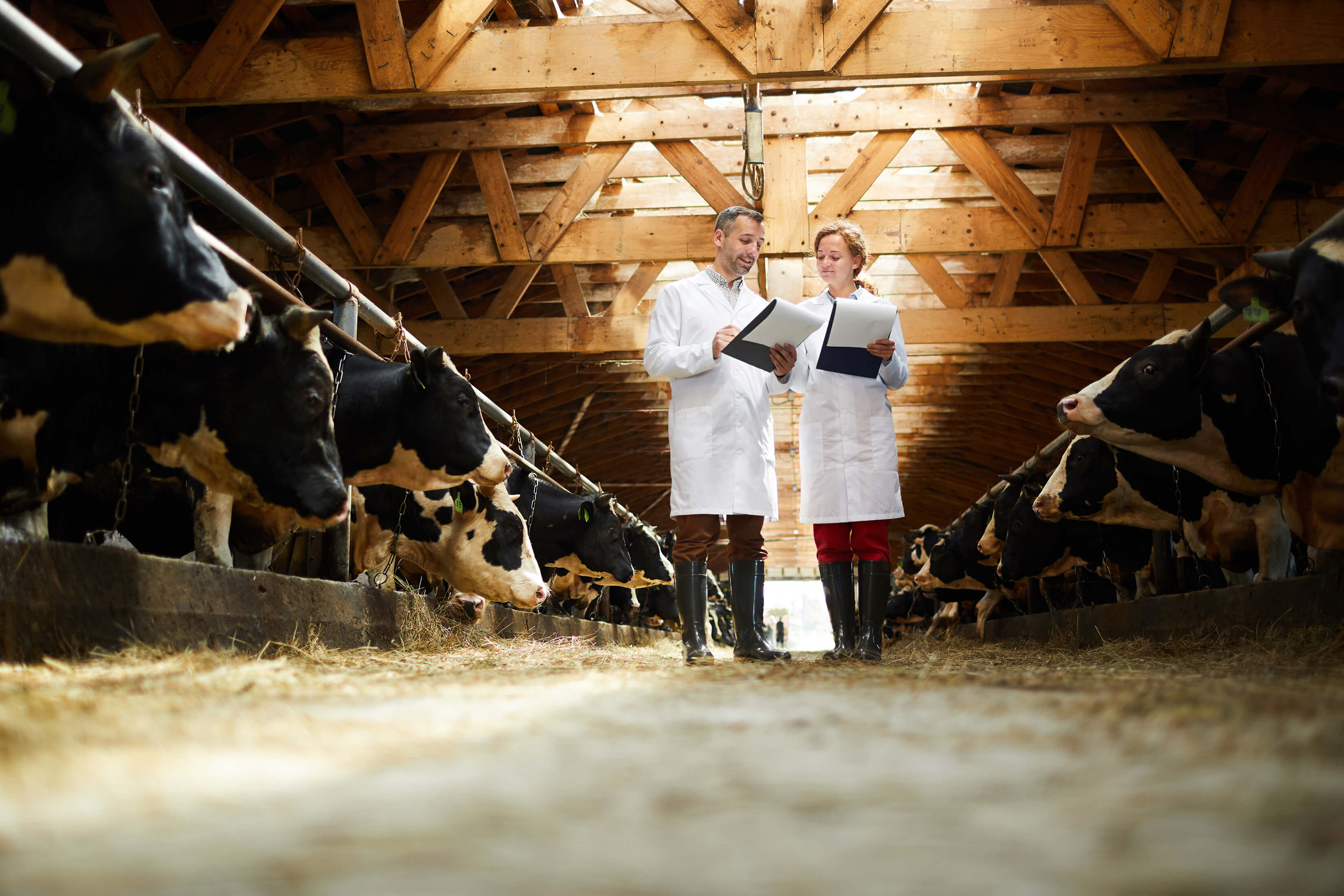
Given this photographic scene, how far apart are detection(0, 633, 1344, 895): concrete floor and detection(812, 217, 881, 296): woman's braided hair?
3139 mm

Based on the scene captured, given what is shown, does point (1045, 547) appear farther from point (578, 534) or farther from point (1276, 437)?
point (1276, 437)

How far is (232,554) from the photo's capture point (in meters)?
4.16

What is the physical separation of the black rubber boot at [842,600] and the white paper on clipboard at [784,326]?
1.05m

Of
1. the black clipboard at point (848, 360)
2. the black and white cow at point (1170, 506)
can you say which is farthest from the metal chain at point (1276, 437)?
the black clipboard at point (848, 360)

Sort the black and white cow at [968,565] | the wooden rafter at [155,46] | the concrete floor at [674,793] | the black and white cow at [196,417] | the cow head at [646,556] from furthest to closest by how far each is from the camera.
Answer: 1. the cow head at [646,556]
2. the black and white cow at [968,565]
3. the wooden rafter at [155,46]
4. the black and white cow at [196,417]
5. the concrete floor at [674,793]

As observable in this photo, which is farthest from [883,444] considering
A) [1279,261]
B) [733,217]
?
[1279,261]

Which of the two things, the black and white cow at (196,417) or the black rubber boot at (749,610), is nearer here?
the black and white cow at (196,417)

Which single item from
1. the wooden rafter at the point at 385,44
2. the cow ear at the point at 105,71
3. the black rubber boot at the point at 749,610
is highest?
the wooden rafter at the point at 385,44

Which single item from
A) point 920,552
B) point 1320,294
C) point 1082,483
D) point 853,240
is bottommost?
point 920,552

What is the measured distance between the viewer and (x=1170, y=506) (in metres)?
5.47

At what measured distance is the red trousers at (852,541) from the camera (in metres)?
4.39

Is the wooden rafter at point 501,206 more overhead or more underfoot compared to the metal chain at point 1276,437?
more overhead

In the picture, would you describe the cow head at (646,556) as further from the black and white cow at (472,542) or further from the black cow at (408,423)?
the black cow at (408,423)

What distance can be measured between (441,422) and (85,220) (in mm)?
2102
